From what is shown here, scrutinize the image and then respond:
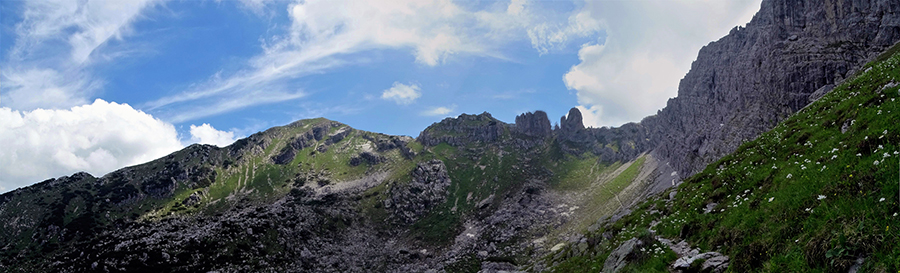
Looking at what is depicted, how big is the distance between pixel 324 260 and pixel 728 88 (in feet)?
579

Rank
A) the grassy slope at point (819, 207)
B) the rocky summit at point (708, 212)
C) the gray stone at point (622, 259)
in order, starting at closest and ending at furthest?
1. the grassy slope at point (819, 207)
2. the rocky summit at point (708, 212)
3. the gray stone at point (622, 259)

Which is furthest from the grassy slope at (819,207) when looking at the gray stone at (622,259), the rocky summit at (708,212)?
the gray stone at (622,259)

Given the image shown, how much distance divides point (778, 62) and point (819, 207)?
138204mm

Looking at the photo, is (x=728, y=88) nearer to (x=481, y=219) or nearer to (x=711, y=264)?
(x=481, y=219)

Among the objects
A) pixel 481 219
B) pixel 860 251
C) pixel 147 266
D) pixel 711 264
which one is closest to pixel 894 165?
pixel 860 251

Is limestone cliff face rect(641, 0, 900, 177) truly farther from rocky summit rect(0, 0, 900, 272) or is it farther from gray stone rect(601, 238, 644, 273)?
gray stone rect(601, 238, 644, 273)

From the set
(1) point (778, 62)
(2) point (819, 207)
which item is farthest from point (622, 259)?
Answer: (1) point (778, 62)

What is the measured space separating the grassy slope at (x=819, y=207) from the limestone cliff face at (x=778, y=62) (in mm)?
85754

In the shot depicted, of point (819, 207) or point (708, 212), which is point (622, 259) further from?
point (819, 207)

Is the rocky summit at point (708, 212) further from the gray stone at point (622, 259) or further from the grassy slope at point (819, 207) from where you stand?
the gray stone at point (622, 259)

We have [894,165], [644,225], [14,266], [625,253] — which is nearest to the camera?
[894,165]

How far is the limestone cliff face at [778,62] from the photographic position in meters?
101

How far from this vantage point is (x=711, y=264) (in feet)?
50.3

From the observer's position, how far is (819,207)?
12367 millimetres
